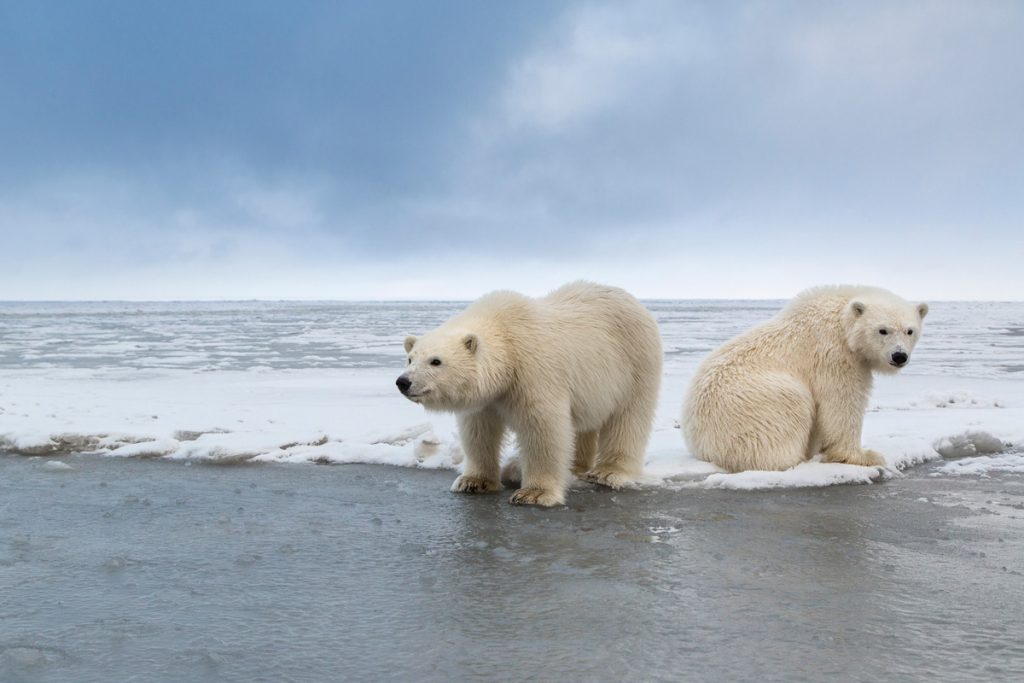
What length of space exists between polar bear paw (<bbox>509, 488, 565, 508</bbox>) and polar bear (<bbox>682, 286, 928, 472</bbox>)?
1.32 metres

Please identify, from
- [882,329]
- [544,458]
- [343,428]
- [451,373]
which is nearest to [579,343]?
[544,458]

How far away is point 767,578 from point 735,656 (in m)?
0.83

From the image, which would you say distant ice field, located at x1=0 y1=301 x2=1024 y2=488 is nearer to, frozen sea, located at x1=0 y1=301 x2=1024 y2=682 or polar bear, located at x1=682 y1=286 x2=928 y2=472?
frozen sea, located at x1=0 y1=301 x2=1024 y2=682

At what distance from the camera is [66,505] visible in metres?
4.36

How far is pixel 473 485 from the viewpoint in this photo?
4.96 m

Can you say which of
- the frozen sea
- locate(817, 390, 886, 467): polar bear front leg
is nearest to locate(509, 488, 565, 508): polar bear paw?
the frozen sea

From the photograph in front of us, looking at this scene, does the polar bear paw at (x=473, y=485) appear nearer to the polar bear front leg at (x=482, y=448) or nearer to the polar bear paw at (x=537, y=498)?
the polar bear front leg at (x=482, y=448)

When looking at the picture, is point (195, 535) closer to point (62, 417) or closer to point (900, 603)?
point (900, 603)

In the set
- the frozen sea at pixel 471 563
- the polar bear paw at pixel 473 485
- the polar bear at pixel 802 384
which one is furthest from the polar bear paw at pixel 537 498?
the polar bear at pixel 802 384

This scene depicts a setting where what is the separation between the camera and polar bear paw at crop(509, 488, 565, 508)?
4.59 metres

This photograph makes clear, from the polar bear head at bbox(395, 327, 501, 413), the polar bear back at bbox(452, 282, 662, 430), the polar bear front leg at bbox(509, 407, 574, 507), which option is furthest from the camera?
the polar bear back at bbox(452, 282, 662, 430)

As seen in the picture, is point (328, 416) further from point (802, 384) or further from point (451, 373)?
point (802, 384)

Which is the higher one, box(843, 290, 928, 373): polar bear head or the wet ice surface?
box(843, 290, 928, 373): polar bear head

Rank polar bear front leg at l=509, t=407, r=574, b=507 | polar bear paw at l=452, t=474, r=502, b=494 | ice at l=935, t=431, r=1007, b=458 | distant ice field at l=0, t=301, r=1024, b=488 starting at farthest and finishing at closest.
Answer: ice at l=935, t=431, r=1007, b=458, distant ice field at l=0, t=301, r=1024, b=488, polar bear paw at l=452, t=474, r=502, b=494, polar bear front leg at l=509, t=407, r=574, b=507
